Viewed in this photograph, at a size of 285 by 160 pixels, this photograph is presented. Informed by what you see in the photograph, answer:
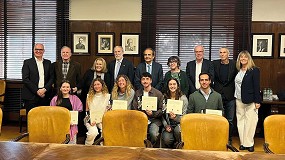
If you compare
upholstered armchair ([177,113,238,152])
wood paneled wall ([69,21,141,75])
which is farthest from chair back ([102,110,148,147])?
wood paneled wall ([69,21,141,75])

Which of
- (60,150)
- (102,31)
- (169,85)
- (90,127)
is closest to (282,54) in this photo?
(169,85)

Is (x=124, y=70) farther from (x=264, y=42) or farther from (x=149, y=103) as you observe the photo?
(x=264, y=42)

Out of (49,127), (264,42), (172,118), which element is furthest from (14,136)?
(264,42)

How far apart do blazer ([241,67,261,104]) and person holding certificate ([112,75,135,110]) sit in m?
1.72

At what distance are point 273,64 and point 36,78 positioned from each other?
13.9ft

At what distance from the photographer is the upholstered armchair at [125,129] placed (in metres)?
3.82

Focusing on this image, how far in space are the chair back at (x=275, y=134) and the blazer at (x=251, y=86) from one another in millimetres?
1735

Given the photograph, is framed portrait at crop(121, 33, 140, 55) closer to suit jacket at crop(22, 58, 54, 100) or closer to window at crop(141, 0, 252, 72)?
window at crop(141, 0, 252, 72)

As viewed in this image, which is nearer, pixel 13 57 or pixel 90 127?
pixel 90 127

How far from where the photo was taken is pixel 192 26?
22.0 feet

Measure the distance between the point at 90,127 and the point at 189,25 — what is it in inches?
116

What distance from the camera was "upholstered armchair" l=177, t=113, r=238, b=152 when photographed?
3.61m

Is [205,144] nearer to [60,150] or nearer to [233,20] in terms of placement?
[60,150]

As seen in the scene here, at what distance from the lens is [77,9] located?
6.93 metres
